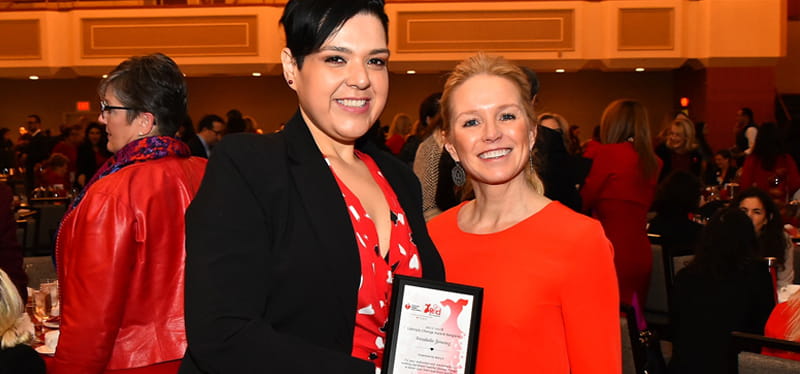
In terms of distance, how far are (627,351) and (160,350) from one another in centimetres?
175

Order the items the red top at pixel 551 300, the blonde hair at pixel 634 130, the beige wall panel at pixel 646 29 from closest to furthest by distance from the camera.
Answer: the red top at pixel 551 300
the blonde hair at pixel 634 130
the beige wall panel at pixel 646 29

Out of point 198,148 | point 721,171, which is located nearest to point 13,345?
point 198,148

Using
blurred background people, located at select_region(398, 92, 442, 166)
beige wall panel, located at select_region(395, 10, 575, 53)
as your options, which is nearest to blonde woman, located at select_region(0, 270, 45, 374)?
blurred background people, located at select_region(398, 92, 442, 166)

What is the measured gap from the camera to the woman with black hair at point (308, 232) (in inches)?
49.4

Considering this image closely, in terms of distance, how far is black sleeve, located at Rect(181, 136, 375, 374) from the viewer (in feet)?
4.09

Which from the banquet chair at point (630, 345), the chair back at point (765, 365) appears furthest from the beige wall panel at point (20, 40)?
the chair back at point (765, 365)

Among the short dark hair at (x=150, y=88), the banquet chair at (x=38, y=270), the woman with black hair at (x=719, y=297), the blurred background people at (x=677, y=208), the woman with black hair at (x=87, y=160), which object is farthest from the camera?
the woman with black hair at (x=87, y=160)

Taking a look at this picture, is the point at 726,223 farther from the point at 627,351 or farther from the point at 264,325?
the point at 264,325

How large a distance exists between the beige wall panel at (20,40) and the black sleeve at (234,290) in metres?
14.0

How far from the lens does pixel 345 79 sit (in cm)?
146

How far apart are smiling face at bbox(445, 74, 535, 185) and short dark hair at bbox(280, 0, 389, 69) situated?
0.50 m

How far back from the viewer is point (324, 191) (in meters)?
1.42

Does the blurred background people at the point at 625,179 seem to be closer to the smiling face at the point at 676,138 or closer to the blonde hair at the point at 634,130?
the blonde hair at the point at 634,130

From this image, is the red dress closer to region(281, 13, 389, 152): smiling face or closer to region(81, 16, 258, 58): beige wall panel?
Result: region(281, 13, 389, 152): smiling face
